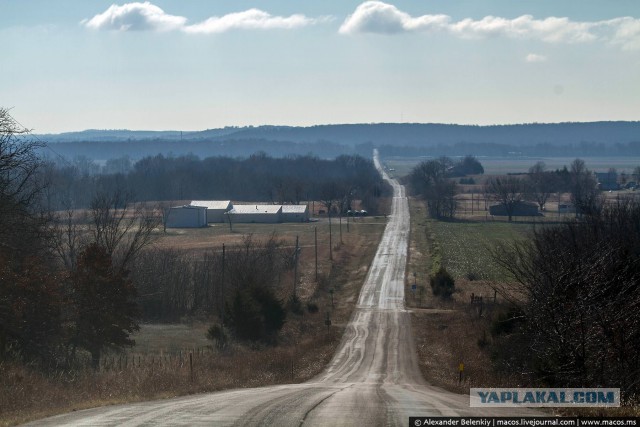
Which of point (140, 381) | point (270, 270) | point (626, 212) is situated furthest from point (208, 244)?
point (140, 381)

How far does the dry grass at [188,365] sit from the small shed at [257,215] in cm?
4642

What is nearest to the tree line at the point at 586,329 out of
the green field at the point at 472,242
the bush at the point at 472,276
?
the green field at the point at 472,242

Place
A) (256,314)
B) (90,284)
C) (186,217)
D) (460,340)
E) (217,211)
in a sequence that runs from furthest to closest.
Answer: (217,211)
(186,217)
(256,314)
(460,340)
(90,284)

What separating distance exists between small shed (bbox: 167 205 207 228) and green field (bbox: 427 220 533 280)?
31.3 meters

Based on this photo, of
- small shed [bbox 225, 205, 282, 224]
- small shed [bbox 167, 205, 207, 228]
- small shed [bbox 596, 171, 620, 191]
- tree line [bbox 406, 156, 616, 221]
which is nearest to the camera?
small shed [bbox 167, 205, 207, 228]

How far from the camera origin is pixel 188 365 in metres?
30.9

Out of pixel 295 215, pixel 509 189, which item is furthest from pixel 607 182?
pixel 295 215

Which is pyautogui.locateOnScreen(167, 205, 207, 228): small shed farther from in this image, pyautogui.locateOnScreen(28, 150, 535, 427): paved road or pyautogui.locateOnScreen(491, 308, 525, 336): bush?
pyautogui.locateOnScreen(491, 308, 525, 336): bush

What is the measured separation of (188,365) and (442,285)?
3044 centimetres

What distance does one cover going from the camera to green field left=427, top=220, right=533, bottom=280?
226 ft

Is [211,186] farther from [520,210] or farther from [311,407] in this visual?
[311,407]

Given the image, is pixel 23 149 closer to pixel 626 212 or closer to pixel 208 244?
pixel 626 212

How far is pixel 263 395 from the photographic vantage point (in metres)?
21.0

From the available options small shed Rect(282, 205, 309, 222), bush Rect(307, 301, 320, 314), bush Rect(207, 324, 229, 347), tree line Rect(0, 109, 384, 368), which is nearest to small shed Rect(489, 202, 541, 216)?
small shed Rect(282, 205, 309, 222)
